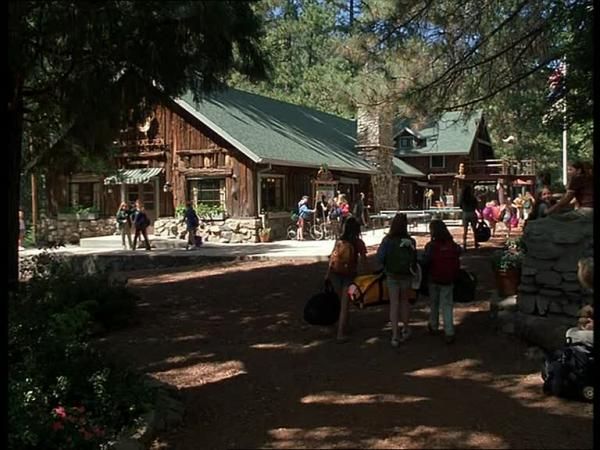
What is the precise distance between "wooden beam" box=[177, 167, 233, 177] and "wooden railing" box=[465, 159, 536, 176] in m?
20.8

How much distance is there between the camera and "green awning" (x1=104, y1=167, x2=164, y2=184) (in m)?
22.2

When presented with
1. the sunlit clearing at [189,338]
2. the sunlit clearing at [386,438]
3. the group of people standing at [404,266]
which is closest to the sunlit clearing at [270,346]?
the group of people standing at [404,266]

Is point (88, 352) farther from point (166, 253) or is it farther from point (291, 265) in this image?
point (166, 253)

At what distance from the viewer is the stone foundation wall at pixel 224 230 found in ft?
68.8

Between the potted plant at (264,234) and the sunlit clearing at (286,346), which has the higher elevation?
the potted plant at (264,234)

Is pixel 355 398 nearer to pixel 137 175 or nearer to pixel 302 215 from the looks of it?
pixel 302 215

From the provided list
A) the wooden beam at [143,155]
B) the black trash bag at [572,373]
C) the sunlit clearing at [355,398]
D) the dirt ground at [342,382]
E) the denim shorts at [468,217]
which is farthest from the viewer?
the wooden beam at [143,155]

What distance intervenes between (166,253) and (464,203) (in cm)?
808

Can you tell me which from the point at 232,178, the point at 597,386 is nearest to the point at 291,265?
the point at 232,178

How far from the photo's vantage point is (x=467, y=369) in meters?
6.08

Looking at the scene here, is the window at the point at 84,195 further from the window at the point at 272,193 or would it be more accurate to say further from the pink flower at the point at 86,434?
the pink flower at the point at 86,434

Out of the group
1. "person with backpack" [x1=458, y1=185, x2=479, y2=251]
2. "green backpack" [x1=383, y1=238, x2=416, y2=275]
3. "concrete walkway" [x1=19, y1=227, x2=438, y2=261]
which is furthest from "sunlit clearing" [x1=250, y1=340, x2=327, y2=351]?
"concrete walkway" [x1=19, y1=227, x2=438, y2=261]

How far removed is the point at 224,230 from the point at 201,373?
1491 cm

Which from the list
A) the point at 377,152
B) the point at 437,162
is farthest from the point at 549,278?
the point at 437,162
